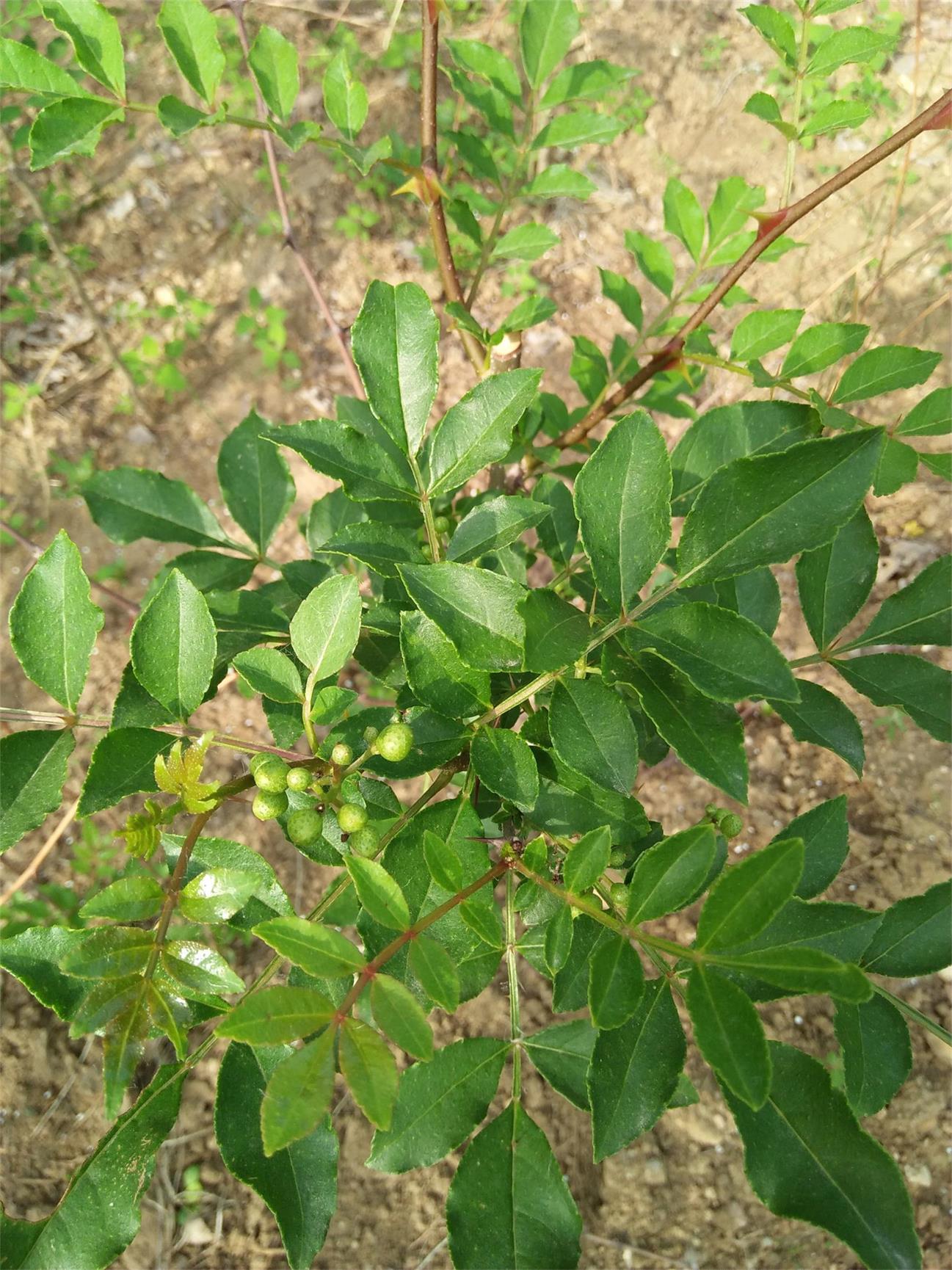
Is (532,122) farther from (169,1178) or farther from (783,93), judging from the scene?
(783,93)

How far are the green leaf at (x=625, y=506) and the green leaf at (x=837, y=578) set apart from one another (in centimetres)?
51

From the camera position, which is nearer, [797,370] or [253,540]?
[797,370]

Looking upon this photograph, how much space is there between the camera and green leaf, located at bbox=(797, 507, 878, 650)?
1458 millimetres

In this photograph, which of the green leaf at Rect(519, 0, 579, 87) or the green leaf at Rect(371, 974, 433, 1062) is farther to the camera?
the green leaf at Rect(519, 0, 579, 87)

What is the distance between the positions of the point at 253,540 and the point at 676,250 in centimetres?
328

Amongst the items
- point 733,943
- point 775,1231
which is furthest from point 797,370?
point 775,1231

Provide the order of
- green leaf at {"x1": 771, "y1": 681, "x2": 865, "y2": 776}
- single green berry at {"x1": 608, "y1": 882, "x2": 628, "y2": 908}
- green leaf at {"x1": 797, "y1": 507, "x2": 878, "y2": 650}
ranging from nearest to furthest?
1. single green berry at {"x1": 608, "y1": 882, "x2": 628, "y2": 908}
2. green leaf at {"x1": 771, "y1": 681, "x2": 865, "y2": 776}
3. green leaf at {"x1": 797, "y1": 507, "x2": 878, "y2": 650}

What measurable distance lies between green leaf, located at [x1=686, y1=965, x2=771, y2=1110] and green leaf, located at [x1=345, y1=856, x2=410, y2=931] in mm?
322

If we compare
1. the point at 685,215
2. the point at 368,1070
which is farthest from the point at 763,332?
the point at 368,1070

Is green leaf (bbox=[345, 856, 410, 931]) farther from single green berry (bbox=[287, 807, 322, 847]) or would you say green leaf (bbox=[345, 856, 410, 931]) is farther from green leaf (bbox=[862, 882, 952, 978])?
green leaf (bbox=[862, 882, 952, 978])

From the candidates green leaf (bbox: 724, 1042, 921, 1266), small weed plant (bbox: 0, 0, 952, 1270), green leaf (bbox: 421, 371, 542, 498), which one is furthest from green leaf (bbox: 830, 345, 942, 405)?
green leaf (bbox: 724, 1042, 921, 1266)

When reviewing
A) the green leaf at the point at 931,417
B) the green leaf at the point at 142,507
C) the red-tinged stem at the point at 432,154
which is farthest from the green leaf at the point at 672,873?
the green leaf at the point at 142,507

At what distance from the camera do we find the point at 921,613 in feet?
4.55

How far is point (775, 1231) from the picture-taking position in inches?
98.3
